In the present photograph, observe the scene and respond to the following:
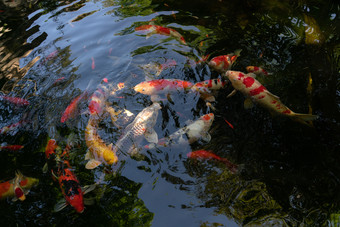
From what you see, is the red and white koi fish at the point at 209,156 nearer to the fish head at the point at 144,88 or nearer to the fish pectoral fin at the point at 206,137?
the fish pectoral fin at the point at 206,137

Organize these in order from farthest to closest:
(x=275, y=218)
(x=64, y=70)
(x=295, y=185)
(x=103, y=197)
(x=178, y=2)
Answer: (x=178, y=2) < (x=64, y=70) < (x=103, y=197) < (x=295, y=185) < (x=275, y=218)

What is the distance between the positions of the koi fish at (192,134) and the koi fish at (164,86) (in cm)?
83

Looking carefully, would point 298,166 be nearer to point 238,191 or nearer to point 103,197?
point 238,191

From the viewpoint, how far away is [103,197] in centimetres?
346

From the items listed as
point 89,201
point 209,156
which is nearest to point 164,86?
point 209,156

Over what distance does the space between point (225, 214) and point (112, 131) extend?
2178 millimetres

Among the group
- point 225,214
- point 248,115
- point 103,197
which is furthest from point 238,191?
point 103,197

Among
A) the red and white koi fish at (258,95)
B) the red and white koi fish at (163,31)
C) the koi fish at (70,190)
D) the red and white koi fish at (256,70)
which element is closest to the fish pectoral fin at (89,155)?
the koi fish at (70,190)

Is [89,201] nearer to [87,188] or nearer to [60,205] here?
[87,188]

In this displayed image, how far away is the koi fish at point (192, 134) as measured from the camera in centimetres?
387

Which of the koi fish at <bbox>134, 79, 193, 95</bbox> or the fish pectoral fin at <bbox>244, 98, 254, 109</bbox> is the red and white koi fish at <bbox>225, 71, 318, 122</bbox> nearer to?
the fish pectoral fin at <bbox>244, 98, 254, 109</bbox>

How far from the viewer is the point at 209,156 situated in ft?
11.7

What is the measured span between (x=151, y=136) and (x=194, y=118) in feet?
2.56

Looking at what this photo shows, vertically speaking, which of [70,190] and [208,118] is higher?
[208,118]
